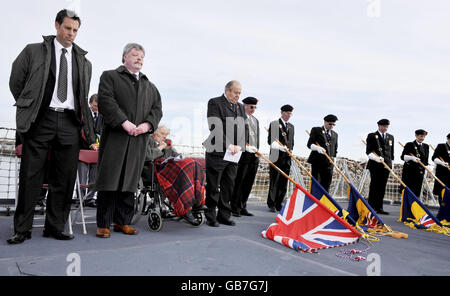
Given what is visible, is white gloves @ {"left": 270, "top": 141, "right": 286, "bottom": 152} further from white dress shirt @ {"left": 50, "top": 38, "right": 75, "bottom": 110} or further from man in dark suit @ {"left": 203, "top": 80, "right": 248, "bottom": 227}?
white dress shirt @ {"left": 50, "top": 38, "right": 75, "bottom": 110}

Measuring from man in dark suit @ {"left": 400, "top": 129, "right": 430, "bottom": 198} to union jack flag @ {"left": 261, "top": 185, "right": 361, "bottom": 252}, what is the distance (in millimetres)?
4522

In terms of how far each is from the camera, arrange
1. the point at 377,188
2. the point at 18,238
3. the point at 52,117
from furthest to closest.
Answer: the point at 377,188, the point at 52,117, the point at 18,238

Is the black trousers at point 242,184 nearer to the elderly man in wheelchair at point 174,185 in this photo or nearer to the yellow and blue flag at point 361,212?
the elderly man in wheelchair at point 174,185

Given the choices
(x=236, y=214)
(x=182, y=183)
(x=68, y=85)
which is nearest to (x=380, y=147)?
(x=236, y=214)

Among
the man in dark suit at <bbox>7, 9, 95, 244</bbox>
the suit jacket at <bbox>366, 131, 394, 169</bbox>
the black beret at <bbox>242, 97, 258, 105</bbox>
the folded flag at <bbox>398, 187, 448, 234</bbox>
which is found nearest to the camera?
the man in dark suit at <bbox>7, 9, 95, 244</bbox>

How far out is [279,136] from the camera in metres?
5.55

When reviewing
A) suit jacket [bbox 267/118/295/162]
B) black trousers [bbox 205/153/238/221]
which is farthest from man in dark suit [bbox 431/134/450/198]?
black trousers [bbox 205/153/238/221]

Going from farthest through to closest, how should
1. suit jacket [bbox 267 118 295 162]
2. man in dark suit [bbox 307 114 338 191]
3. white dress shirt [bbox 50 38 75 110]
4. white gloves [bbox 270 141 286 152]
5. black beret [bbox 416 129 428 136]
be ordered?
black beret [bbox 416 129 428 136] → man in dark suit [bbox 307 114 338 191] → suit jacket [bbox 267 118 295 162] → white gloves [bbox 270 141 286 152] → white dress shirt [bbox 50 38 75 110]

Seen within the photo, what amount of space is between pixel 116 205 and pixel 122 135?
641 mm

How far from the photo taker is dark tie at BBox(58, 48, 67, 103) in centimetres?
272

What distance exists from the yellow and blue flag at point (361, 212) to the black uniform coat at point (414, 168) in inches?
131

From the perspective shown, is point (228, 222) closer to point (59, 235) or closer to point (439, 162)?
point (59, 235)

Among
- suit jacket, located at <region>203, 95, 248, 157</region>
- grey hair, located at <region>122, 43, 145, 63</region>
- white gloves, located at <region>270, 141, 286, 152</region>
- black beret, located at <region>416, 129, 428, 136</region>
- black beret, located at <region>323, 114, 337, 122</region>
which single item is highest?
grey hair, located at <region>122, 43, 145, 63</region>

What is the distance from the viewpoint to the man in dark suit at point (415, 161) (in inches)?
267
